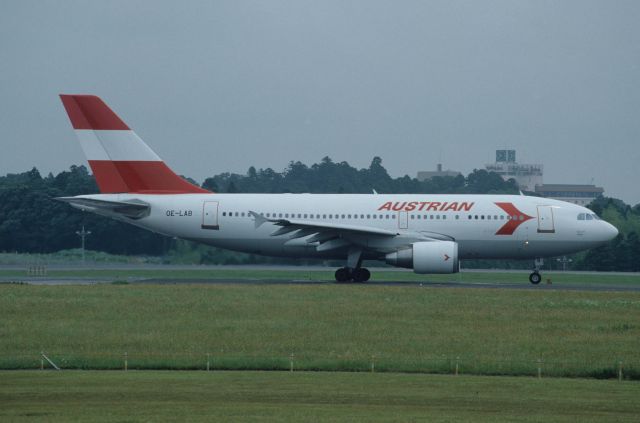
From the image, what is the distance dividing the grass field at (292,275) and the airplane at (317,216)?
11.1ft

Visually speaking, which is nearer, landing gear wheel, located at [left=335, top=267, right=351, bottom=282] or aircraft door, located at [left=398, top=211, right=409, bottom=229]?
aircraft door, located at [left=398, top=211, right=409, bottom=229]

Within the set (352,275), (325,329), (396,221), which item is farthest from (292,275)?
(325,329)

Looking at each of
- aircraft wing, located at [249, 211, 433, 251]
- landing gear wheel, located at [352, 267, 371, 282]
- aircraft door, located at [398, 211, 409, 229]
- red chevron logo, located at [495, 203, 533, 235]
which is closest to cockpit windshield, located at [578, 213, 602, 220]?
red chevron logo, located at [495, 203, 533, 235]

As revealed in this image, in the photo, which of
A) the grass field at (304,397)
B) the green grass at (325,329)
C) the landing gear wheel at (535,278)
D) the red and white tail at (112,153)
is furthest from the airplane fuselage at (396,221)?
the grass field at (304,397)

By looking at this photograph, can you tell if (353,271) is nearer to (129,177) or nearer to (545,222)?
(545,222)

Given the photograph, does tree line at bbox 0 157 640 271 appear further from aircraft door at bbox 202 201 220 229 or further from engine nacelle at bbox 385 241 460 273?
engine nacelle at bbox 385 241 460 273

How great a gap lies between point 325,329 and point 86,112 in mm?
22434

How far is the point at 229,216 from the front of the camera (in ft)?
151

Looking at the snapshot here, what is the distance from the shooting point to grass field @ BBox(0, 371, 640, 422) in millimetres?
17047

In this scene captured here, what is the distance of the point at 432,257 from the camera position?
43.1 metres

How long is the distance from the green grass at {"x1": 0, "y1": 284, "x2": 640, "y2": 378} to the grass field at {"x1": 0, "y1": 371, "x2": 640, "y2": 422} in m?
1.65

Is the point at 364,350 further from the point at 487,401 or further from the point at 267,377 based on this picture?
the point at 487,401

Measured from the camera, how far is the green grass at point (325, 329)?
23.7 metres

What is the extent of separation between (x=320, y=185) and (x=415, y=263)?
9347 cm
